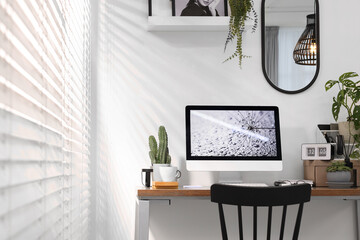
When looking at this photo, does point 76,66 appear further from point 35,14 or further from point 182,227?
point 182,227

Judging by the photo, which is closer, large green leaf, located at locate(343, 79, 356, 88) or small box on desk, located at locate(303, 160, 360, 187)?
small box on desk, located at locate(303, 160, 360, 187)

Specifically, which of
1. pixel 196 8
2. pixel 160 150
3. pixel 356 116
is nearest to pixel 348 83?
pixel 356 116

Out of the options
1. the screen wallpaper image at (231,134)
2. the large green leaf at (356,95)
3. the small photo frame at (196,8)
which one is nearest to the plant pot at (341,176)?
the screen wallpaper image at (231,134)

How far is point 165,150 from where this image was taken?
2699 millimetres

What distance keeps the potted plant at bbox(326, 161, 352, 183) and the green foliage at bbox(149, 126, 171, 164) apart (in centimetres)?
87

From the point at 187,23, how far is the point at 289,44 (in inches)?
26.3

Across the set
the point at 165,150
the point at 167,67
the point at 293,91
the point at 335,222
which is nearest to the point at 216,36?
the point at 167,67

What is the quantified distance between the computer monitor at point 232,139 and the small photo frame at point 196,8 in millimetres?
605

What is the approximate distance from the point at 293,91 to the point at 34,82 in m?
2.04

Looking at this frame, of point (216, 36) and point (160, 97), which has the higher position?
point (216, 36)

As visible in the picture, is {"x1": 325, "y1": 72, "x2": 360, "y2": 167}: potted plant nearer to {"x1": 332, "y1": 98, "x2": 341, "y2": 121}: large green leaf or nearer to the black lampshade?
{"x1": 332, "y1": 98, "x2": 341, "y2": 121}: large green leaf

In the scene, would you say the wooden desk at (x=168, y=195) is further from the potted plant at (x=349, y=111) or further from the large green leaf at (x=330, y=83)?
the large green leaf at (x=330, y=83)

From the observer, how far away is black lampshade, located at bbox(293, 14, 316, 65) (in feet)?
9.94

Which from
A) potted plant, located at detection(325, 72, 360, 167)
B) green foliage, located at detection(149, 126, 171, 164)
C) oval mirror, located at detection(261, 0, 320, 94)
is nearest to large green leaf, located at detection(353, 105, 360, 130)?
potted plant, located at detection(325, 72, 360, 167)
